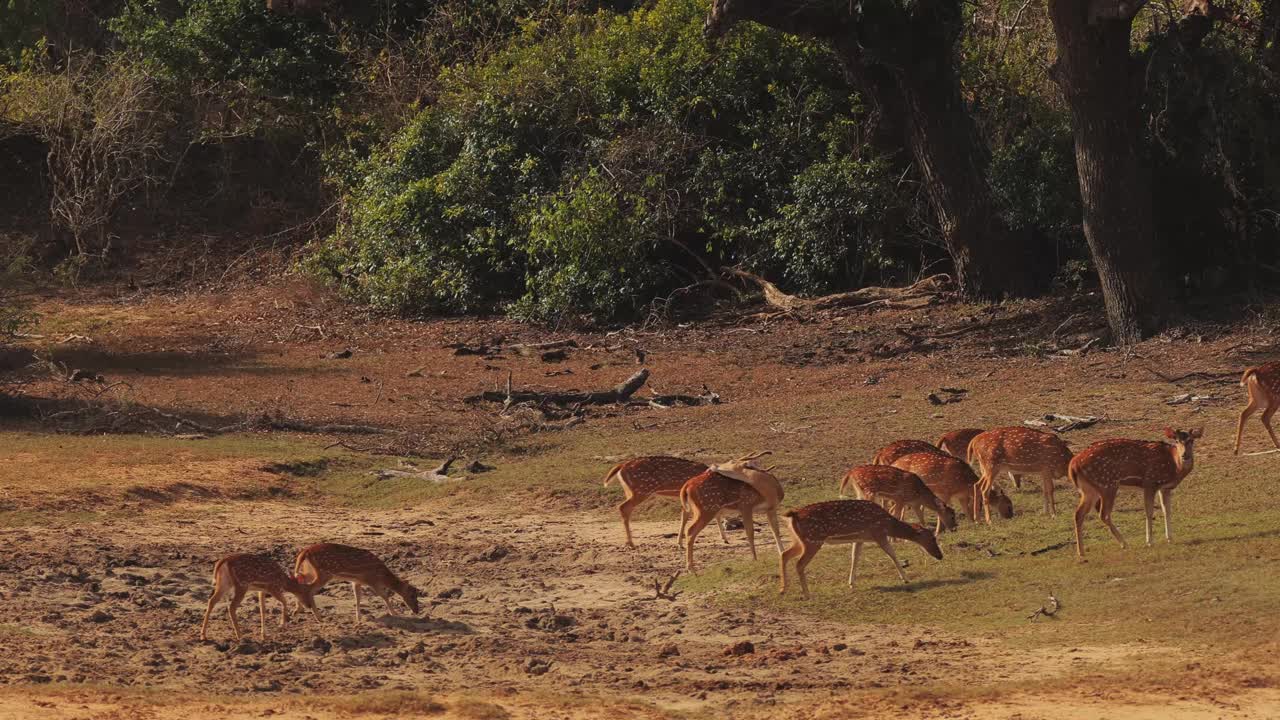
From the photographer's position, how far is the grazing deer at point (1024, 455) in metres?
12.0

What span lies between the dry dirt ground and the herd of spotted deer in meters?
0.31

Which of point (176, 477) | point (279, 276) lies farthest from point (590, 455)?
point (279, 276)

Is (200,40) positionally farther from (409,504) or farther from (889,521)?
(889,521)

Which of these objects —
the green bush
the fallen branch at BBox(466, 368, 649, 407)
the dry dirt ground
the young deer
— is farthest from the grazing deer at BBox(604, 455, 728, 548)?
the green bush

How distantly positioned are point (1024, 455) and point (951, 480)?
0.59 metres

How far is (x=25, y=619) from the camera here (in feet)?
34.4

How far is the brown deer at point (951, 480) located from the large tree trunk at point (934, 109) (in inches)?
455

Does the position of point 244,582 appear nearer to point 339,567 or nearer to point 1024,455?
point 339,567

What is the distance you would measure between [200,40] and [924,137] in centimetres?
1740

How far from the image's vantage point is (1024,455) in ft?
39.7

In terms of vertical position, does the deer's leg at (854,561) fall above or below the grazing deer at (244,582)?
below

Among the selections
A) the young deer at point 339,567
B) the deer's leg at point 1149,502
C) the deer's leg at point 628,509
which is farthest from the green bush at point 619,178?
the young deer at point 339,567

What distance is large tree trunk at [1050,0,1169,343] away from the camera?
2088 cm

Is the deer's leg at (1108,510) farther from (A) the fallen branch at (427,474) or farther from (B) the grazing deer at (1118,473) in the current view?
(A) the fallen branch at (427,474)
